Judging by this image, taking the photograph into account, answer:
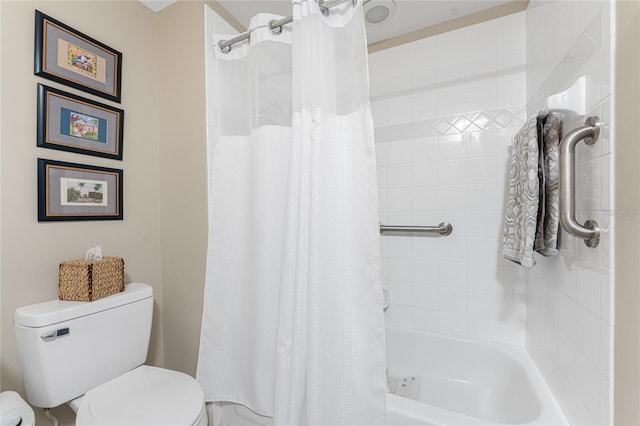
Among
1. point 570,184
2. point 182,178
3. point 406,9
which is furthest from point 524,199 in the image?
point 182,178

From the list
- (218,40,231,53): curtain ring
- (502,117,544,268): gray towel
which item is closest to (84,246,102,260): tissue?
(218,40,231,53): curtain ring

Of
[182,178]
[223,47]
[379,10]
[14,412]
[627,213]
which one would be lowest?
[14,412]

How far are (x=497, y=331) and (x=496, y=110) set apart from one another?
46.6 inches

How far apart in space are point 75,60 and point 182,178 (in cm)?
63

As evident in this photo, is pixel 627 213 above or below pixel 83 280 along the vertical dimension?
above

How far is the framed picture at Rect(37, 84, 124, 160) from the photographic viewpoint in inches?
45.0

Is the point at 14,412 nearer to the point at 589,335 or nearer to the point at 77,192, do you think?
the point at 77,192

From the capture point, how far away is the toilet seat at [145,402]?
0.98m

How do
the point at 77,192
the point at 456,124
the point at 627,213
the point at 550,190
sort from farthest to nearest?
1. the point at 456,124
2. the point at 77,192
3. the point at 550,190
4. the point at 627,213

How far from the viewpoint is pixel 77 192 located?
125 cm

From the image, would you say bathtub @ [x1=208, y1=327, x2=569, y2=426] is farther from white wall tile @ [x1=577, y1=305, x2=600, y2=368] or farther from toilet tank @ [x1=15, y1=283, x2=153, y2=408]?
toilet tank @ [x1=15, y1=283, x2=153, y2=408]

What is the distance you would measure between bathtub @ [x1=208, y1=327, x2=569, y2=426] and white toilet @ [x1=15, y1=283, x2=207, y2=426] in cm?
38

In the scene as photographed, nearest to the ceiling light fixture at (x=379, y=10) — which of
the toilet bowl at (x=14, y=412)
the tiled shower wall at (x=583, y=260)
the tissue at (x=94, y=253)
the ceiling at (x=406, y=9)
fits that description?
the ceiling at (x=406, y=9)

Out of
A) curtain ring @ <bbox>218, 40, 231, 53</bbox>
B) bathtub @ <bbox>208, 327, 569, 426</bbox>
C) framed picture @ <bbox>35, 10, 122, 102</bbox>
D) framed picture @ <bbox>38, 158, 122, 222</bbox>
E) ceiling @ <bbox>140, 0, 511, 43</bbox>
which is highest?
ceiling @ <bbox>140, 0, 511, 43</bbox>
